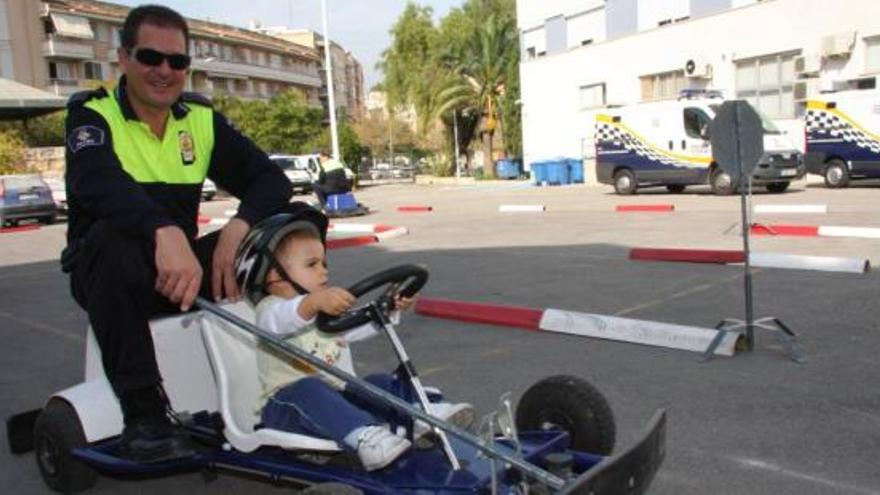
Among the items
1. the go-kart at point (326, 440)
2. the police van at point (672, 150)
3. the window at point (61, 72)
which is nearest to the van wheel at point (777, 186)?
the police van at point (672, 150)

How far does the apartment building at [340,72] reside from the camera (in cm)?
10888

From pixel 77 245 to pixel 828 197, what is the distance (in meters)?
17.2

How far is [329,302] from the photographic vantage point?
287 cm

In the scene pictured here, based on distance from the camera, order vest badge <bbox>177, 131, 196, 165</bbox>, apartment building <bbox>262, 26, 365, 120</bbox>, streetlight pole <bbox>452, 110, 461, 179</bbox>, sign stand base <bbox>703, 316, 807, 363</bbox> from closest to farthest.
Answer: vest badge <bbox>177, 131, 196, 165</bbox> → sign stand base <bbox>703, 316, 807, 363</bbox> → streetlight pole <bbox>452, 110, 461, 179</bbox> → apartment building <bbox>262, 26, 365, 120</bbox>

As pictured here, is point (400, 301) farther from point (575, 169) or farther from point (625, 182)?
point (575, 169)

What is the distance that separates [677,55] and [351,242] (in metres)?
18.6

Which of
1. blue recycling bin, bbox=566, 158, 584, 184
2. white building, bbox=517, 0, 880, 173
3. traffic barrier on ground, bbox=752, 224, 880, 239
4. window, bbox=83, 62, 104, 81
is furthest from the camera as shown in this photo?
window, bbox=83, 62, 104, 81

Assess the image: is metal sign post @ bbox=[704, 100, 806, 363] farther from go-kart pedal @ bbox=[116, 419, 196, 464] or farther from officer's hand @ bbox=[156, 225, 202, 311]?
officer's hand @ bbox=[156, 225, 202, 311]

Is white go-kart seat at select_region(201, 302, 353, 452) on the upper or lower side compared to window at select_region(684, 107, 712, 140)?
lower

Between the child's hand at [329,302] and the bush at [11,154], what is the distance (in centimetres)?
3404

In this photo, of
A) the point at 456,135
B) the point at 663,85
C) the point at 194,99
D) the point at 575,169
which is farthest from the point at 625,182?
the point at 456,135

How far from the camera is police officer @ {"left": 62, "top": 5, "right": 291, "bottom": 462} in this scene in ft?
10.5

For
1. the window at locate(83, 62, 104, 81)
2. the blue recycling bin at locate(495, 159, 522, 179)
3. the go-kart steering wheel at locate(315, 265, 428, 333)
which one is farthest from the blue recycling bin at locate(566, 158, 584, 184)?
the window at locate(83, 62, 104, 81)

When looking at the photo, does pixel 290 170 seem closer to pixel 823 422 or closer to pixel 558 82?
pixel 558 82
